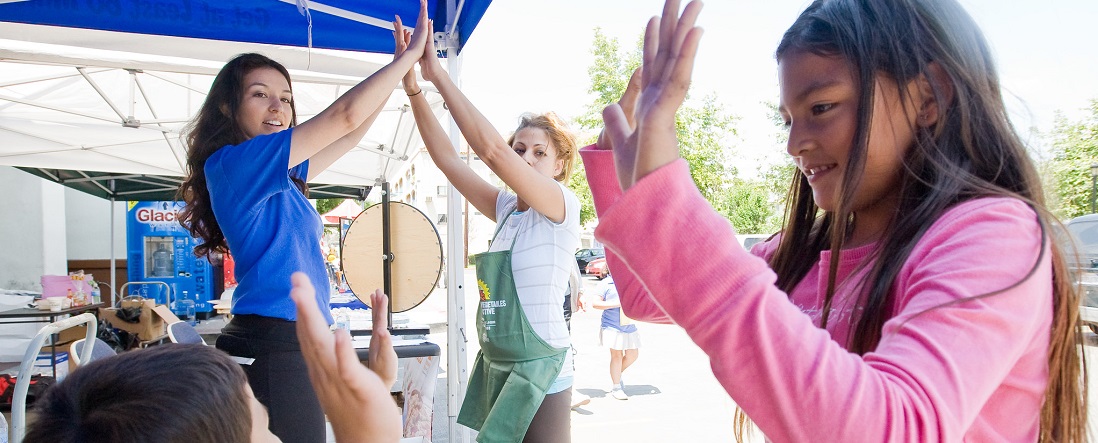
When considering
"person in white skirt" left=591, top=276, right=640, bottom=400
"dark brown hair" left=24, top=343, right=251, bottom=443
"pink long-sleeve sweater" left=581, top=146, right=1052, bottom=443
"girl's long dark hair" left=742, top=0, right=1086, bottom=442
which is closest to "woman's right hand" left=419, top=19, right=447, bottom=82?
"dark brown hair" left=24, top=343, right=251, bottom=443

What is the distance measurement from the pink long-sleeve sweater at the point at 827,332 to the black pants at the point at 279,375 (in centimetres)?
152

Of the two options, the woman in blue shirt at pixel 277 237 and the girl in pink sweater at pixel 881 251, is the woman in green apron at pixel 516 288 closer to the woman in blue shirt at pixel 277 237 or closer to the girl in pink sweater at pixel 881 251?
the woman in blue shirt at pixel 277 237

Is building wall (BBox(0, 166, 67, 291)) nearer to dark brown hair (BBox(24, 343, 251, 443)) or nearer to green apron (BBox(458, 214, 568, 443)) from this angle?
green apron (BBox(458, 214, 568, 443))

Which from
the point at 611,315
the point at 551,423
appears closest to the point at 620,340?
the point at 611,315

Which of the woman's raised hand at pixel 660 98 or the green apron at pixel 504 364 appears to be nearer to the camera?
the woman's raised hand at pixel 660 98

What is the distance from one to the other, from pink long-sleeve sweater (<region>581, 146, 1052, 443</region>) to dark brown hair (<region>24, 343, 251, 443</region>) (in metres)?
0.77

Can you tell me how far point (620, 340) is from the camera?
21.0 ft

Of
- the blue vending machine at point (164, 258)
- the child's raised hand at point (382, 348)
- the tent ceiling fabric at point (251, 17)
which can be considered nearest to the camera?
the child's raised hand at point (382, 348)

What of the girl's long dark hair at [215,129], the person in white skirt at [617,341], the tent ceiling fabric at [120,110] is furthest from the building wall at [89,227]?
the girl's long dark hair at [215,129]

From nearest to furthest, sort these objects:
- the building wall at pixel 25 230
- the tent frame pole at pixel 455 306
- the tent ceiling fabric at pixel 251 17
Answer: the tent ceiling fabric at pixel 251 17 < the tent frame pole at pixel 455 306 < the building wall at pixel 25 230

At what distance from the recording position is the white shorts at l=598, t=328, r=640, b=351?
6.39 meters

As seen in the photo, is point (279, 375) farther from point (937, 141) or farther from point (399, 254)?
point (399, 254)

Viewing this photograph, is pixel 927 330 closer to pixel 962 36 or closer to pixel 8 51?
pixel 962 36

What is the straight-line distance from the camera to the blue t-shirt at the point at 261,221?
73.1 inches
